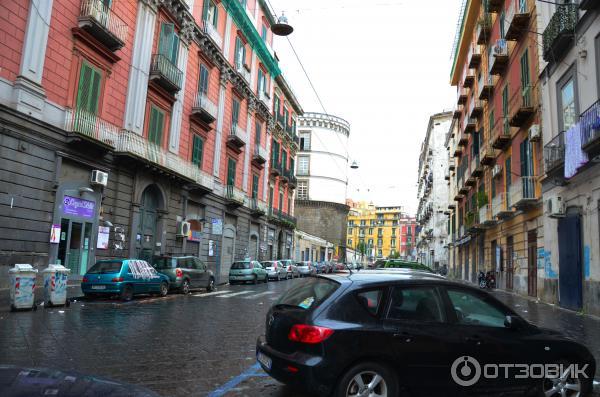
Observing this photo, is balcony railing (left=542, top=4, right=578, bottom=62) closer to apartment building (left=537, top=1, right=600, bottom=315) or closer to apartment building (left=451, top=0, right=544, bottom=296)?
apartment building (left=537, top=1, right=600, bottom=315)

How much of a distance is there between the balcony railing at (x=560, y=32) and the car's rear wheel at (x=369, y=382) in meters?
15.2

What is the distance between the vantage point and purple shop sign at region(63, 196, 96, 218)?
659 inches

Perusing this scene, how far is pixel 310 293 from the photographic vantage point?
5086 millimetres

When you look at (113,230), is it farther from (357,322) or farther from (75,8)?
(357,322)

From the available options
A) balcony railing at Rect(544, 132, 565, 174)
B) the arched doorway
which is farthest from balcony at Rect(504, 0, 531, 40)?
the arched doorway

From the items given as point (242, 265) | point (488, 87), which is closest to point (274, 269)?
point (242, 265)

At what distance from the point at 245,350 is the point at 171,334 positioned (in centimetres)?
200

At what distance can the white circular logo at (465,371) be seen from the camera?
15.4 feet

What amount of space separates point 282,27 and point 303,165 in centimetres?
5463

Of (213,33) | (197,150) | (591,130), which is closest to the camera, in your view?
(591,130)

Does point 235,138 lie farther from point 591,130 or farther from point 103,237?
point 591,130

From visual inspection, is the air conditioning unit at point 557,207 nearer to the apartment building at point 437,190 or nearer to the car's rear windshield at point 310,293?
the car's rear windshield at point 310,293

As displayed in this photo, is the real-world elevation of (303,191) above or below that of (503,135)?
above

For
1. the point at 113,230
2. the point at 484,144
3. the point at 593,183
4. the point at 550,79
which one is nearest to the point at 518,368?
the point at 593,183
